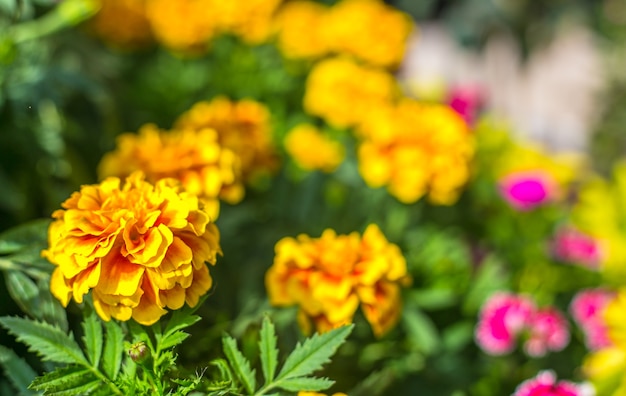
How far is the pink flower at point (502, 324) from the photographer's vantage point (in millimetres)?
1001

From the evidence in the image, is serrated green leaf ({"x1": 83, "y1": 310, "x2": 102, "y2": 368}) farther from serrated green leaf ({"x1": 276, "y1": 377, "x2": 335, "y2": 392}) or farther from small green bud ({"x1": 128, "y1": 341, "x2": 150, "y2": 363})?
serrated green leaf ({"x1": 276, "y1": 377, "x2": 335, "y2": 392})

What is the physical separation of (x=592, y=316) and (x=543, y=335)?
0.13 m

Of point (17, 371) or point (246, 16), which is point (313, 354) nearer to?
point (17, 371)

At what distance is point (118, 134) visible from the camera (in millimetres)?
1300

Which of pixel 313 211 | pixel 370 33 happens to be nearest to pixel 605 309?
pixel 313 211

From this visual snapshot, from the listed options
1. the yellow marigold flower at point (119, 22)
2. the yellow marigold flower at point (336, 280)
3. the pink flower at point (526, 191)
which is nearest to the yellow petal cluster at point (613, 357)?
the pink flower at point (526, 191)

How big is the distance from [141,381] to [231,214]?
0.46 metres

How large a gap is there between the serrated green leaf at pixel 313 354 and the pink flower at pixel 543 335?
0.46 m

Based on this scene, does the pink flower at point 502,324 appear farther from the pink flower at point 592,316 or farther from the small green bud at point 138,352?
the small green bud at point 138,352

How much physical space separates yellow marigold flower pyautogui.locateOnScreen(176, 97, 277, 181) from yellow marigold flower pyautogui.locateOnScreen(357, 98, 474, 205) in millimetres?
156

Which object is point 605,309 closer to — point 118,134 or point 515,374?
point 515,374

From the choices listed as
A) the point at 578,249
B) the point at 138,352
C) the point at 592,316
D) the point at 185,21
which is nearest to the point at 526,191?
the point at 578,249

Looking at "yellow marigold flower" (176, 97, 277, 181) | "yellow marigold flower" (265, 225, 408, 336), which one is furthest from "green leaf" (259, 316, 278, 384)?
"yellow marigold flower" (176, 97, 277, 181)

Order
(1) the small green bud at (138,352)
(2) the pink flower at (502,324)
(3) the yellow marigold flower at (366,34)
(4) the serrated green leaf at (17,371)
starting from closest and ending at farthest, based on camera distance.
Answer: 1. (1) the small green bud at (138,352)
2. (4) the serrated green leaf at (17,371)
3. (2) the pink flower at (502,324)
4. (3) the yellow marigold flower at (366,34)
